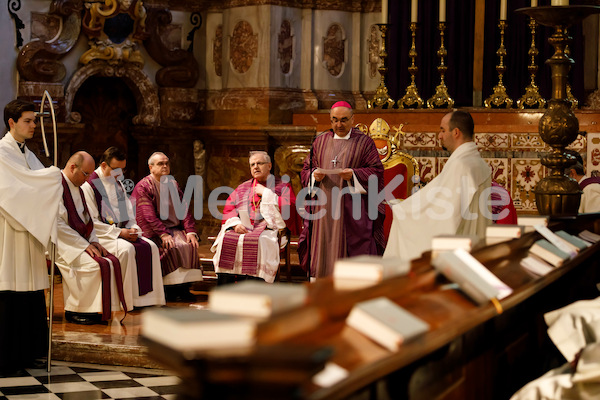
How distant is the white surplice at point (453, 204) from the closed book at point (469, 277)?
205 cm

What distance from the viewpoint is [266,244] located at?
8.00 meters

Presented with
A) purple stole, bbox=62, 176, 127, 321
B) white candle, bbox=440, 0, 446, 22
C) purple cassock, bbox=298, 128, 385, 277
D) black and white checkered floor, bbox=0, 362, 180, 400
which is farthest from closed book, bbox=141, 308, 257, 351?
white candle, bbox=440, 0, 446, 22

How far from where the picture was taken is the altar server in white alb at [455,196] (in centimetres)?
547

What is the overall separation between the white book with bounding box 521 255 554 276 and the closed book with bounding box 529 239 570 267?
5 cm

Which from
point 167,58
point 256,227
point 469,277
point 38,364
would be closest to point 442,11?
point 256,227

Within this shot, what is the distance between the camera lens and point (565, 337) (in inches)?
136

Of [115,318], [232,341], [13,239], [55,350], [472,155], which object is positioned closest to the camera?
[232,341]

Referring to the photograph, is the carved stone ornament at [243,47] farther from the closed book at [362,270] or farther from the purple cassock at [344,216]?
the closed book at [362,270]

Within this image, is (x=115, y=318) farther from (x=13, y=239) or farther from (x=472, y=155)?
(x=472, y=155)

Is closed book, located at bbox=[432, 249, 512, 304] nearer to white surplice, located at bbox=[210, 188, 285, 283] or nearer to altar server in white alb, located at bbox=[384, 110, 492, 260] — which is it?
altar server in white alb, located at bbox=[384, 110, 492, 260]

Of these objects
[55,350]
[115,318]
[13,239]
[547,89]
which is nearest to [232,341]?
[13,239]

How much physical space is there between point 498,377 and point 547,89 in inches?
276

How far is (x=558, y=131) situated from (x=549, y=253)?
165 centimetres

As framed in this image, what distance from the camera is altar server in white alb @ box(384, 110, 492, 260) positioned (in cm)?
547
